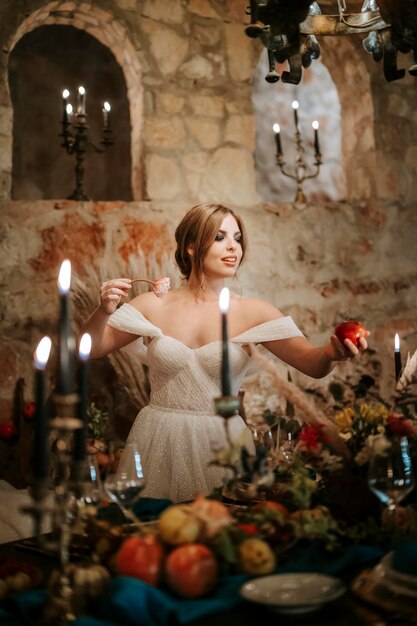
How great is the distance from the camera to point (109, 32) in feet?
13.5

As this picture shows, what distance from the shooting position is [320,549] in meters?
1.64

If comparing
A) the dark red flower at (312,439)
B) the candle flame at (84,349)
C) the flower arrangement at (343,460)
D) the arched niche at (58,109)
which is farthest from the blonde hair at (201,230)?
the arched niche at (58,109)

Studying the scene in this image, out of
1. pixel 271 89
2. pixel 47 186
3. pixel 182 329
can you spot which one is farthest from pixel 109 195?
pixel 182 329

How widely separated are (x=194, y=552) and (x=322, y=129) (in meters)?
3.91

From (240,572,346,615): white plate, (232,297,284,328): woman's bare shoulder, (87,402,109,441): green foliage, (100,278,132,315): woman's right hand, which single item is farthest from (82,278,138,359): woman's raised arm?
(240,572,346,615): white plate

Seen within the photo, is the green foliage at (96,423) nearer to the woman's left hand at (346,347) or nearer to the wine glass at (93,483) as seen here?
the woman's left hand at (346,347)

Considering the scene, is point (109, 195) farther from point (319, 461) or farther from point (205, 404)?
point (319, 461)

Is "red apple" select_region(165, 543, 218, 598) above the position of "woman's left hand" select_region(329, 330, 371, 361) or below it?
below

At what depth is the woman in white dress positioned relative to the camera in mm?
3021

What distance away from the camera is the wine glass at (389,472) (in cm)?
159

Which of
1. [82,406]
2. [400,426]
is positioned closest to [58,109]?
[400,426]

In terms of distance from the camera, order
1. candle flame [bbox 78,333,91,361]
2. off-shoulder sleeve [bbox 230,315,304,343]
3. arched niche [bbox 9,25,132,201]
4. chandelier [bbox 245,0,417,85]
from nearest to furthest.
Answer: candle flame [bbox 78,333,91,361] → chandelier [bbox 245,0,417,85] → off-shoulder sleeve [bbox 230,315,304,343] → arched niche [bbox 9,25,132,201]

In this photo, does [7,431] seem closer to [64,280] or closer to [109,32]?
[109,32]

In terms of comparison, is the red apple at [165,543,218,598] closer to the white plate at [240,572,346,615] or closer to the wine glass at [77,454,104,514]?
the white plate at [240,572,346,615]
